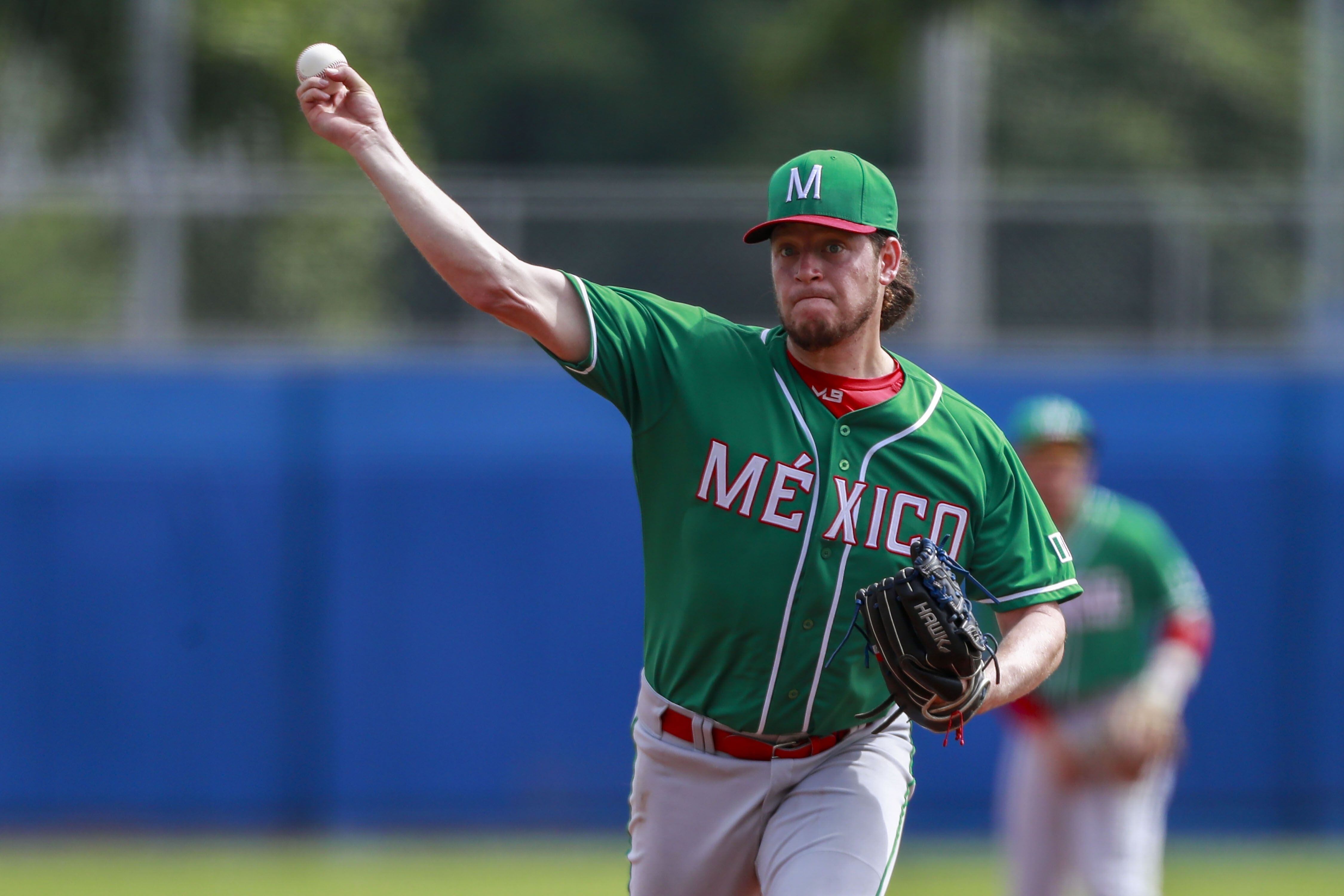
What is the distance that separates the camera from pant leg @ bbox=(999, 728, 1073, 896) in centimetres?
660

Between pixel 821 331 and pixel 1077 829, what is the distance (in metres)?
3.43

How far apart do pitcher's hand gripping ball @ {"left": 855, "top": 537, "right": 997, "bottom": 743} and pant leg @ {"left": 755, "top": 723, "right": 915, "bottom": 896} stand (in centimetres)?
36

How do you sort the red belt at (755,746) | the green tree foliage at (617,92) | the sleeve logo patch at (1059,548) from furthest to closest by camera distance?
the green tree foliage at (617,92)
the sleeve logo patch at (1059,548)
the red belt at (755,746)

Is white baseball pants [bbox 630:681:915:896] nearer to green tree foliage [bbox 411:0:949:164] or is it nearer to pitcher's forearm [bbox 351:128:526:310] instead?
pitcher's forearm [bbox 351:128:526:310]

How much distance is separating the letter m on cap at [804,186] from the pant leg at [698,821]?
144cm

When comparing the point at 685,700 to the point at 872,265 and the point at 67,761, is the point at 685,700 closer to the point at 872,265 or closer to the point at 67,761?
the point at 872,265

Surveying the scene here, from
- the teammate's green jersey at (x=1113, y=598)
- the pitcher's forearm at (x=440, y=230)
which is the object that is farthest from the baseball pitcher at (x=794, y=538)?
the teammate's green jersey at (x=1113, y=598)

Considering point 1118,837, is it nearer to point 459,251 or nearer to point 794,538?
point 794,538

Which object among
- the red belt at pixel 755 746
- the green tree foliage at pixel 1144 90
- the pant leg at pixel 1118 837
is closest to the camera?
the red belt at pixel 755 746

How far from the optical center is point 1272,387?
10.4m

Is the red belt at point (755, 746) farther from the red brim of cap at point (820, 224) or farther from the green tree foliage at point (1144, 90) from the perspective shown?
the green tree foliage at point (1144, 90)

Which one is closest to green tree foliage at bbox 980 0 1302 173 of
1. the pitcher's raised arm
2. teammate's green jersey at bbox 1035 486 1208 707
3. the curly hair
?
teammate's green jersey at bbox 1035 486 1208 707

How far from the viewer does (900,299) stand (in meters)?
4.43

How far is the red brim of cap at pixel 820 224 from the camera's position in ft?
12.6
